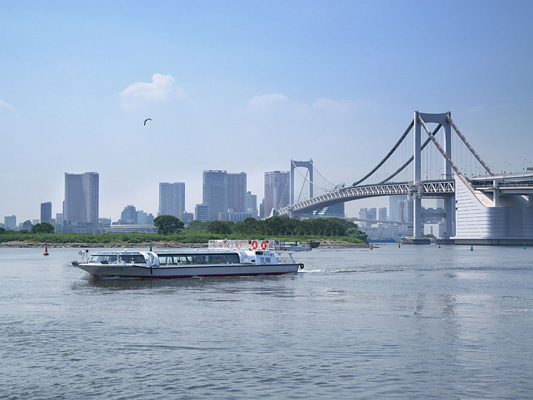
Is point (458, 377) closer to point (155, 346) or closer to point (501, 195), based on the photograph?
point (155, 346)

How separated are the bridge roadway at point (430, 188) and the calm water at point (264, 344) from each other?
11054cm

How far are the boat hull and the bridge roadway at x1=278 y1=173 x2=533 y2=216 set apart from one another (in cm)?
10232

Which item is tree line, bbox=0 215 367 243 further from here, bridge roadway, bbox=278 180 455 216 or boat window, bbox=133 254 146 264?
boat window, bbox=133 254 146 264

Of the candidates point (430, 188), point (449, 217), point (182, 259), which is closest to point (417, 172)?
point (430, 188)

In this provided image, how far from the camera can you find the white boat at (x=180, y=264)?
4269 centimetres

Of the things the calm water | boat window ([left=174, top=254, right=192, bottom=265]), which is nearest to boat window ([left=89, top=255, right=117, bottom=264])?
boat window ([left=174, top=254, right=192, bottom=265])

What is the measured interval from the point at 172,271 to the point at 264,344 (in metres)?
25.2

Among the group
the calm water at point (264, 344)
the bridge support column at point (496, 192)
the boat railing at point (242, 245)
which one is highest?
the bridge support column at point (496, 192)

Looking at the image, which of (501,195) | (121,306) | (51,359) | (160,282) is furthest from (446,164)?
(51,359)

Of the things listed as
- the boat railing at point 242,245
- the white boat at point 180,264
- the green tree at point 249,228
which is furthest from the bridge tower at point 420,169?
the white boat at point 180,264

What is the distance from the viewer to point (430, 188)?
516ft

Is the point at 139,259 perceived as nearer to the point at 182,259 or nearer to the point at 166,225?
the point at 182,259

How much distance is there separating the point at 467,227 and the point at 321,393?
460ft

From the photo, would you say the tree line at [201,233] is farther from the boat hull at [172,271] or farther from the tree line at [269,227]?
the boat hull at [172,271]
